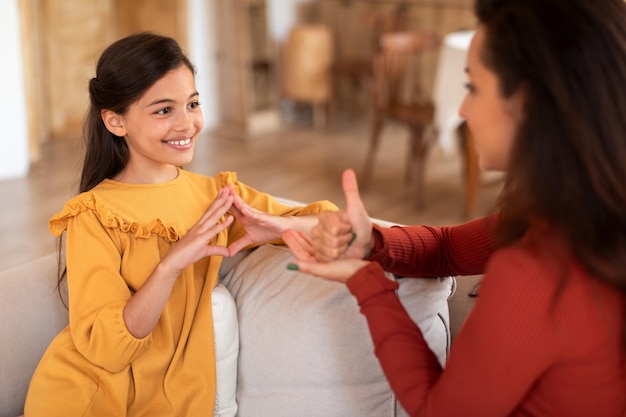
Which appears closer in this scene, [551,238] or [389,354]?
[551,238]

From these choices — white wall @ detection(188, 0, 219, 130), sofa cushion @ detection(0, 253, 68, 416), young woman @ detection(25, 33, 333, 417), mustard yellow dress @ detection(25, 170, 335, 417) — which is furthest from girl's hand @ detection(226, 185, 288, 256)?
white wall @ detection(188, 0, 219, 130)

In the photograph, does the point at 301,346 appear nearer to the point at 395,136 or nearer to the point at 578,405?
the point at 578,405

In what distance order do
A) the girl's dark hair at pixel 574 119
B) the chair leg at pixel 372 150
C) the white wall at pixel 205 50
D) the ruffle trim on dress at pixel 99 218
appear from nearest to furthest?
the girl's dark hair at pixel 574 119 → the ruffle trim on dress at pixel 99 218 → the chair leg at pixel 372 150 → the white wall at pixel 205 50

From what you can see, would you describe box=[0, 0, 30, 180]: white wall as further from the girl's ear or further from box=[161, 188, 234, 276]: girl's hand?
box=[161, 188, 234, 276]: girl's hand

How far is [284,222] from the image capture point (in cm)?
156

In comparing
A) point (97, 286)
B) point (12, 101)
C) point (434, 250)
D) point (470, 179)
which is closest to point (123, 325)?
point (97, 286)

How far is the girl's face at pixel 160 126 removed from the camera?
1582mm

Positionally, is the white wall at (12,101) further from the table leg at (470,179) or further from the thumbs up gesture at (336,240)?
the thumbs up gesture at (336,240)

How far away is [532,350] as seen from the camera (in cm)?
101

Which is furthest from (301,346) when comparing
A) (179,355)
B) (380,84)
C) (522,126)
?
(380,84)

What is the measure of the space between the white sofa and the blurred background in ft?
6.70

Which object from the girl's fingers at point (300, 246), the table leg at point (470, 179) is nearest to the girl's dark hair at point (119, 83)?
the girl's fingers at point (300, 246)

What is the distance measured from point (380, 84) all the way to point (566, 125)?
11.6 ft

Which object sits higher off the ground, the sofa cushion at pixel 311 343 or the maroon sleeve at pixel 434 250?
the maroon sleeve at pixel 434 250
